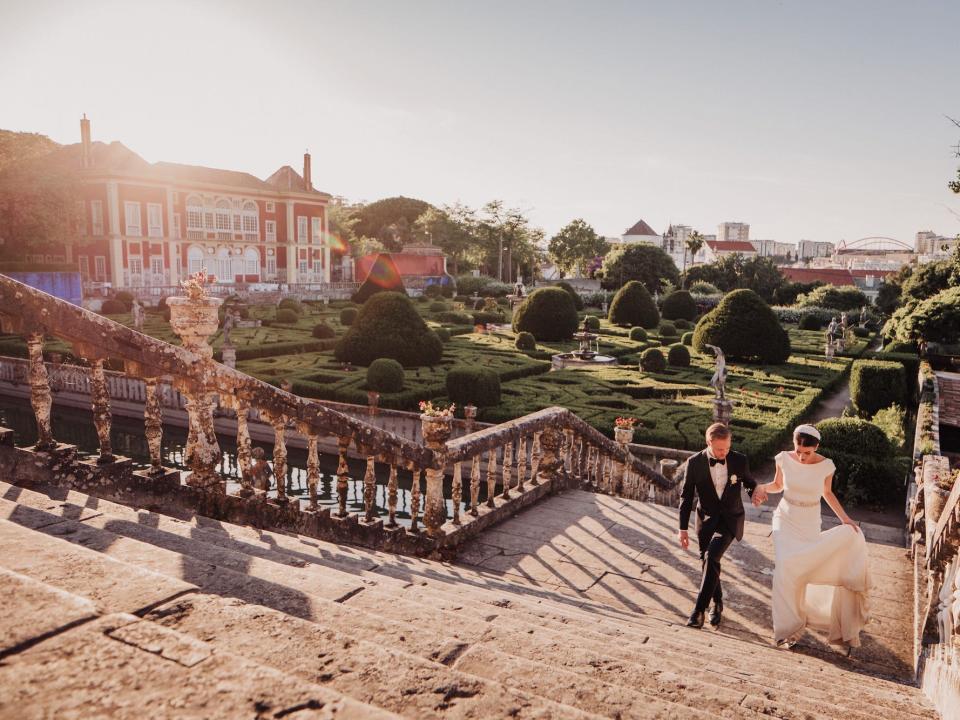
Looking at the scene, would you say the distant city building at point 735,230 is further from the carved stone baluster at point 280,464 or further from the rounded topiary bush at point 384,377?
the carved stone baluster at point 280,464

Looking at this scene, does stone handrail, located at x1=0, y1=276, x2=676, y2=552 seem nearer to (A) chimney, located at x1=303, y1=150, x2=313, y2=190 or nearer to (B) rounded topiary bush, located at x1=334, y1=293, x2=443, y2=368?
(B) rounded topiary bush, located at x1=334, y1=293, x2=443, y2=368

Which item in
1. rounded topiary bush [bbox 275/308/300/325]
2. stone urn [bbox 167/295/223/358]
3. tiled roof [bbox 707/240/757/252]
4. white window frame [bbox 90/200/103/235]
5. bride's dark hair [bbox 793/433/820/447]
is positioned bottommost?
rounded topiary bush [bbox 275/308/300/325]

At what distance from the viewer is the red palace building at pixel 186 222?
1734 inches

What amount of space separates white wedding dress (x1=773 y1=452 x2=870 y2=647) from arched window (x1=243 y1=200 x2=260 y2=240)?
5298cm

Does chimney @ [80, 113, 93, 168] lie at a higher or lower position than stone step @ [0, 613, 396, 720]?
higher

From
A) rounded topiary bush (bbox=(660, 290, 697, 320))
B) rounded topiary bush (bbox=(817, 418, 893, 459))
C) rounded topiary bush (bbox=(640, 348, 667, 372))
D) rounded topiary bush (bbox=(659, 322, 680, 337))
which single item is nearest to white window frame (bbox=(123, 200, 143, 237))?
rounded topiary bush (bbox=(659, 322, 680, 337))

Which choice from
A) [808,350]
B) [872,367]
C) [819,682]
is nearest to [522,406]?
[872,367]

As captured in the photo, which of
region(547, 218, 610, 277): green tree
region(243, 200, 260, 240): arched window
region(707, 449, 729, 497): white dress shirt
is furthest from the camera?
region(547, 218, 610, 277): green tree

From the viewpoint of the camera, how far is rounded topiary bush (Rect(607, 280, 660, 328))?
121ft

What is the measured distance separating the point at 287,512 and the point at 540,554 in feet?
6.95

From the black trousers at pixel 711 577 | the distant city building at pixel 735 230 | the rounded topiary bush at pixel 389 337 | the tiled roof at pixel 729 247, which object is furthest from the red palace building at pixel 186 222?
the distant city building at pixel 735 230

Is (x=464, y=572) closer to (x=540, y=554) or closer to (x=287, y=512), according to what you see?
(x=540, y=554)

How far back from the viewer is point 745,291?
86.7 feet

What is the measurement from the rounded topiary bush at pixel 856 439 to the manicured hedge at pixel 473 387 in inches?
286
